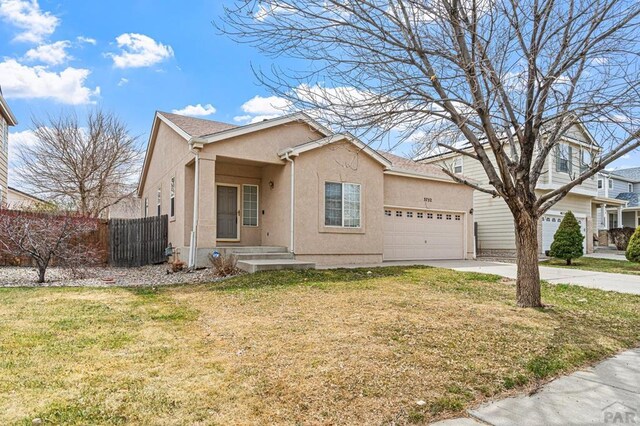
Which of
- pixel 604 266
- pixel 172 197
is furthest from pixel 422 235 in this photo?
pixel 172 197

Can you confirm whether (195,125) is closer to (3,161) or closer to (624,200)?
(3,161)

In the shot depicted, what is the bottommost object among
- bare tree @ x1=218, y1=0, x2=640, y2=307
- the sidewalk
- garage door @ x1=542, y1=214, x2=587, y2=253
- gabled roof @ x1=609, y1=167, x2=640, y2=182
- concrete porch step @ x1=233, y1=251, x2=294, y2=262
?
the sidewalk

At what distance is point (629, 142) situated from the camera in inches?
213

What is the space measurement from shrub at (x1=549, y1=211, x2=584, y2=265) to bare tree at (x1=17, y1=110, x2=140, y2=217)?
77.5 feet

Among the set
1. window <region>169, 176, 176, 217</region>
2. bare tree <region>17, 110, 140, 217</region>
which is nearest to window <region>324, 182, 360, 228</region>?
window <region>169, 176, 176, 217</region>

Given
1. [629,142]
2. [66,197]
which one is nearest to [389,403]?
[629,142]

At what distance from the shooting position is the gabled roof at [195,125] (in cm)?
1252

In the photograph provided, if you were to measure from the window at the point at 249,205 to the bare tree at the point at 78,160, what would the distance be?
43.5 feet

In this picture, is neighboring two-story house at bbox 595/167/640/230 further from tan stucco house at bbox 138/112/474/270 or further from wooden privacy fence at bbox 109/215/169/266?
wooden privacy fence at bbox 109/215/169/266

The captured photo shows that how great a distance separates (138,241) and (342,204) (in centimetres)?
784

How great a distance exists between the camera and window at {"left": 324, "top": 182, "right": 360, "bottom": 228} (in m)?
13.2

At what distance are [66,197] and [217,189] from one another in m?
15.7

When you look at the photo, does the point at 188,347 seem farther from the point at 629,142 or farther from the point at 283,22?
the point at 629,142

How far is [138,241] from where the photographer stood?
14.8m
